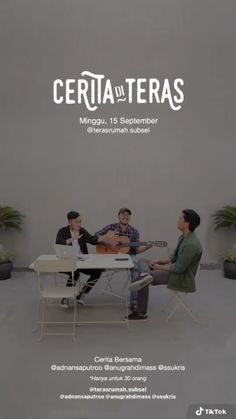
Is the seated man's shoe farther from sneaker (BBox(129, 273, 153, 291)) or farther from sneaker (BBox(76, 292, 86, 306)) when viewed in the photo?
sneaker (BBox(76, 292, 86, 306))

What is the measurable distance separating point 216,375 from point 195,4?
4.84 metres

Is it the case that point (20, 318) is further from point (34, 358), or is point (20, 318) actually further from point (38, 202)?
point (38, 202)

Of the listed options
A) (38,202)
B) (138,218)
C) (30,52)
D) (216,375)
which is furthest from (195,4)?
(216,375)

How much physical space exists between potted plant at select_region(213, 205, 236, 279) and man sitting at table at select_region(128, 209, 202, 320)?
209 cm

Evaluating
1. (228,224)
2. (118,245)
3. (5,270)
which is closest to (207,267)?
(228,224)

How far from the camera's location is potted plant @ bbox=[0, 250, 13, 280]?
6.07 m

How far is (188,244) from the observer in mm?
3928

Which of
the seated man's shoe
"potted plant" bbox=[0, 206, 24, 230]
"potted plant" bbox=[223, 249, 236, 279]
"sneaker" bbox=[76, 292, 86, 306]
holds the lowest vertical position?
the seated man's shoe

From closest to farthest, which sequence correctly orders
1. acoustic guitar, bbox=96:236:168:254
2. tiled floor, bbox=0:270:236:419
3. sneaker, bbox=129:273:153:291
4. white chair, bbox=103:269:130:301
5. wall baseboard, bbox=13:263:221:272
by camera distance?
tiled floor, bbox=0:270:236:419 → sneaker, bbox=129:273:153:291 → acoustic guitar, bbox=96:236:168:254 → white chair, bbox=103:269:130:301 → wall baseboard, bbox=13:263:221:272

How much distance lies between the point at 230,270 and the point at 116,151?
2.54 metres

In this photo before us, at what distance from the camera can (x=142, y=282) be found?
415 cm

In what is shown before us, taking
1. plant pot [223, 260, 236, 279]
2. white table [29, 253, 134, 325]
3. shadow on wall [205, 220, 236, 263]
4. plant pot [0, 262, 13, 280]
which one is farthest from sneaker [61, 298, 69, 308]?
shadow on wall [205, 220, 236, 263]

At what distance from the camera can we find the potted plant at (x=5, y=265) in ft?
19.9

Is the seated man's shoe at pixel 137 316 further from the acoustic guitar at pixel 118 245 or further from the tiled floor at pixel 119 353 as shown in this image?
the acoustic guitar at pixel 118 245
